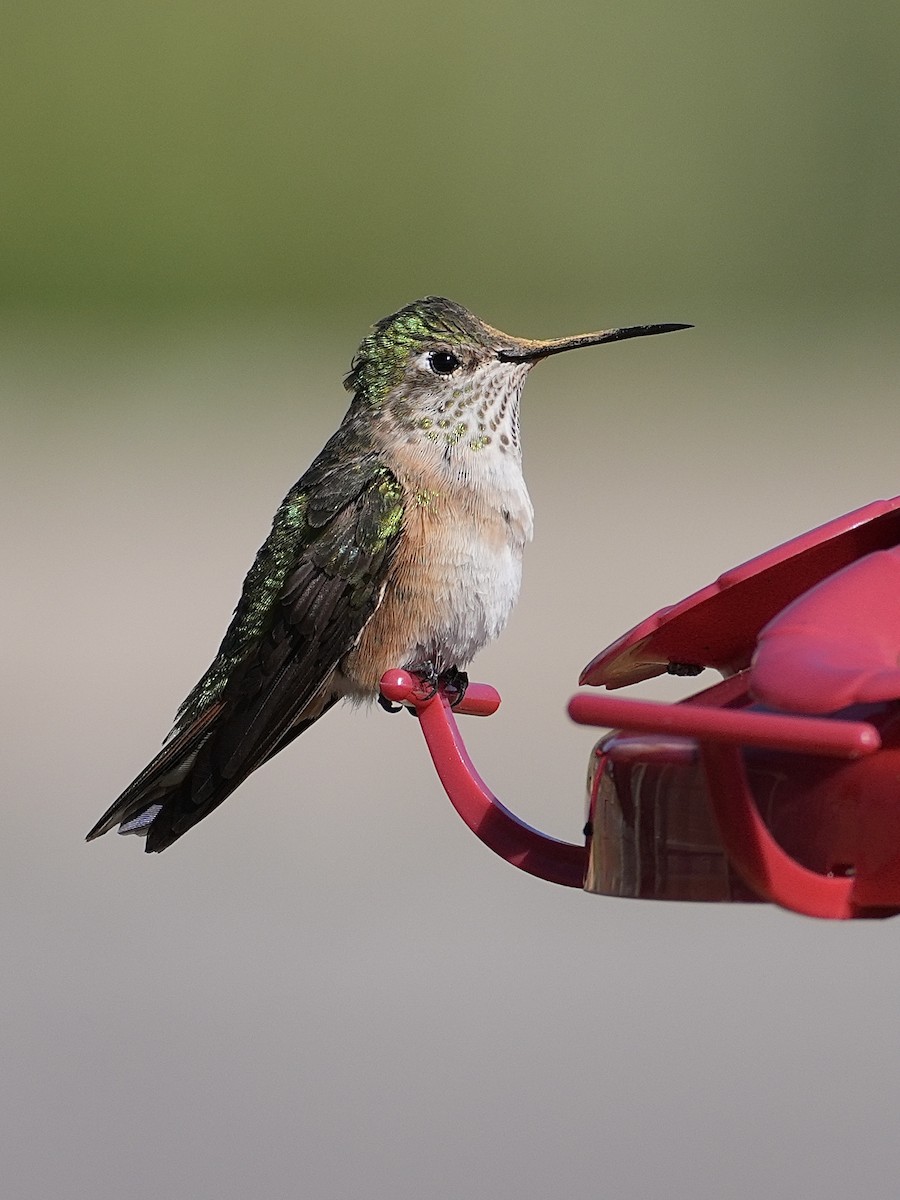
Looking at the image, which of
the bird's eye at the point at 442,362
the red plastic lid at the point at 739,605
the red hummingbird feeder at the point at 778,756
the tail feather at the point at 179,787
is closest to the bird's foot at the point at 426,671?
the tail feather at the point at 179,787

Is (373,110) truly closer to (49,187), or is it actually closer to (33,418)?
(49,187)

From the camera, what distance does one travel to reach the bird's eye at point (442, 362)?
11.7ft

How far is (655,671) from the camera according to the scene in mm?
2445

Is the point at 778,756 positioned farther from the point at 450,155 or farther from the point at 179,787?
the point at 450,155

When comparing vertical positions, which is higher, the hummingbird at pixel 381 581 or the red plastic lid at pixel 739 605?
the hummingbird at pixel 381 581

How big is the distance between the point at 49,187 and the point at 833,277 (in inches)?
229

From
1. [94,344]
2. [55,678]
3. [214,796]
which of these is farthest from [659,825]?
[94,344]

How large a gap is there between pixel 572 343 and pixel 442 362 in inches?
17.1

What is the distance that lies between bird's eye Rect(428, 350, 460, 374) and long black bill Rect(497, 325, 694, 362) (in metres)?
0.10

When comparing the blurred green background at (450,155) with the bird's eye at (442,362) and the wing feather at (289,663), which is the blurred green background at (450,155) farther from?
the wing feather at (289,663)

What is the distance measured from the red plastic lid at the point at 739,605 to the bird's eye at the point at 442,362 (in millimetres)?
1293

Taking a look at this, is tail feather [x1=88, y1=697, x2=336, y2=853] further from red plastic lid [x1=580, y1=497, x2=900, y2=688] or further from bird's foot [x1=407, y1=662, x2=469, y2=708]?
red plastic lid [x1=580, y1=497, x2=900, y2=688]

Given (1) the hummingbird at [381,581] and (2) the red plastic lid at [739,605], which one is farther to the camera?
(1) the hummingbird at [381,581]

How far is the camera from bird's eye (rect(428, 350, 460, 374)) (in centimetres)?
356
